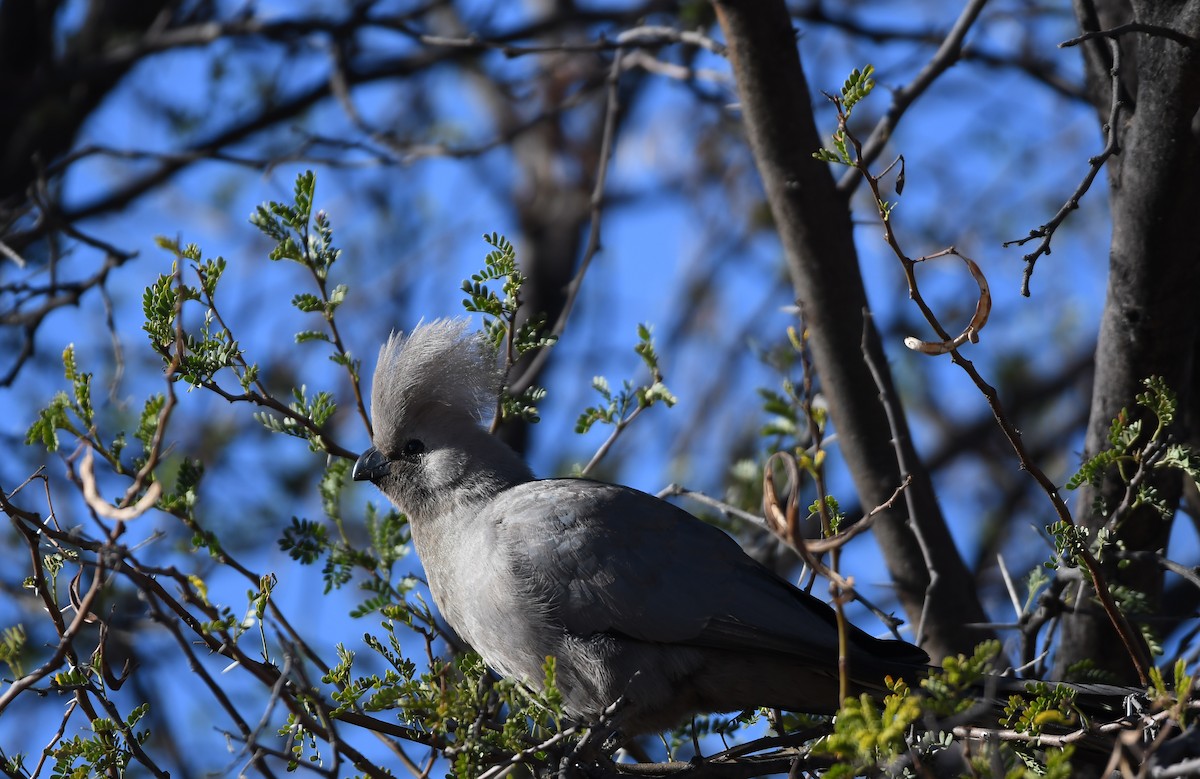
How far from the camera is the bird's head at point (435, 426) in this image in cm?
471

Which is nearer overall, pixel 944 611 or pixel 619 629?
pixel 619 629

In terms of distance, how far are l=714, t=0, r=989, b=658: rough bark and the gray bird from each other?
0.83m

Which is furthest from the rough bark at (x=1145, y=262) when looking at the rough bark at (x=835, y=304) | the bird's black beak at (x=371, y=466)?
the bird's black beak at (x=371, y=466)

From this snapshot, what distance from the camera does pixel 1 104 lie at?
7055mm

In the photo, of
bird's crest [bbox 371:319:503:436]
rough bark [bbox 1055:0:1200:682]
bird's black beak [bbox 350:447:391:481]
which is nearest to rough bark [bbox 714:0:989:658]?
rough bark [bbox 1055:0:1200:682]

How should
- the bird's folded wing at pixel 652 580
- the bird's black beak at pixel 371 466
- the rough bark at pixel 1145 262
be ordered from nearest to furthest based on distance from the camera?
the rough bark at pixel 1145 262, the bird's folded wing at pixel 652 580, the bird's black beak at pixel 371 466

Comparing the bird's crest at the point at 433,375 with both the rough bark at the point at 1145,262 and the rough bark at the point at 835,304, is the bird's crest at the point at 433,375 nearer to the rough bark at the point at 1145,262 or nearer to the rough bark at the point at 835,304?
the rough bark at the point at 835,304

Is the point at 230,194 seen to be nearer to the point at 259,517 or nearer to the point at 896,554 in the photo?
the point at 259,517

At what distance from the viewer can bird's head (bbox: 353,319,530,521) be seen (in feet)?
15.4

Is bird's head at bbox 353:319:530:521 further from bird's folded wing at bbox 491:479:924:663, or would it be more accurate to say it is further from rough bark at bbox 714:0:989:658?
rough bark at bbox 714:0:989:658

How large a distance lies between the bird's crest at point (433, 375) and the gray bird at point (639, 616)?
0.36 meters

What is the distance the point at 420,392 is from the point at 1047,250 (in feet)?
8.54

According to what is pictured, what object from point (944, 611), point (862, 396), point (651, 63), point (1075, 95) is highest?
point (651, 63)

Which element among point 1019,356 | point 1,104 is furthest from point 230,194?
point 1019,356
